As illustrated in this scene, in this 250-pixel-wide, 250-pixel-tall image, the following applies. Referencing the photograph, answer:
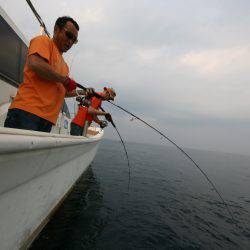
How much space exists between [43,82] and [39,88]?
82 mm

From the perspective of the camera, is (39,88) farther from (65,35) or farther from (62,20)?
(62,20)

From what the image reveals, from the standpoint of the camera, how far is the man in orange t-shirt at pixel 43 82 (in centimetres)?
244

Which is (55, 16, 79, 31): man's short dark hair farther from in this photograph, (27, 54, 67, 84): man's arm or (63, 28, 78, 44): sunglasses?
(27, 54, 67, 84): man's arm

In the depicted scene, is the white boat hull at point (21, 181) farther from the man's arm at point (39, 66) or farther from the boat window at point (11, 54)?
the boat window at point (11, 54)

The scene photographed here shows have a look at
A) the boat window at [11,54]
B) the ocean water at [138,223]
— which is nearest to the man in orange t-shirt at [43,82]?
the boat window at [11,54]

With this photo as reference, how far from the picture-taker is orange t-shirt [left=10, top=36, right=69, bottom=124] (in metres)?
2.46

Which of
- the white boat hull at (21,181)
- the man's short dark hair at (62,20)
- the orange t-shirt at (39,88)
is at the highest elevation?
the man's short dark hair at (62,20)

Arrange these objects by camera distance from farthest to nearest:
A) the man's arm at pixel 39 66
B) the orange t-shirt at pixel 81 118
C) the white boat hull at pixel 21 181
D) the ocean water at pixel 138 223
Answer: the orange t-shirt at pixel 81 118, the ocean water at pixel 138 223, the man's arm at pixel 39 66, the white boat hull at pixel 21 181

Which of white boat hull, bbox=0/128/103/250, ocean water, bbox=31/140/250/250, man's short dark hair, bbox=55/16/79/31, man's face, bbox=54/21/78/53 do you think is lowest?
ocean water, bbox=31/140/250/250

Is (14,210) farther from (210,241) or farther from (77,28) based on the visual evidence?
(210,241)

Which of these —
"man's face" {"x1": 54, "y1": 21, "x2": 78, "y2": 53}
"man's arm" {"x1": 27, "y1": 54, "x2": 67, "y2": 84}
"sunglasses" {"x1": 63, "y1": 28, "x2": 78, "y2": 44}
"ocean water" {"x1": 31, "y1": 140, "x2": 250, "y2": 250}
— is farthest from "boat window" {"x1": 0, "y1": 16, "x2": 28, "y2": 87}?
"ocean water" {"x1": 31, "y1": 140, "x2": 250, "y2": 250}

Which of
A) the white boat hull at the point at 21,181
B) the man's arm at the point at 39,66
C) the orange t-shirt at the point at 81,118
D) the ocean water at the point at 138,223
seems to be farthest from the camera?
the orange t-shirt at the point at 81,118

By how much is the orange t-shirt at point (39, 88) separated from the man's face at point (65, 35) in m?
0.12

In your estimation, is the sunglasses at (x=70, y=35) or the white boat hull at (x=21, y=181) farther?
the sunglasses at (x=70, y=35)
